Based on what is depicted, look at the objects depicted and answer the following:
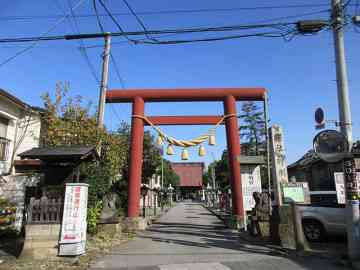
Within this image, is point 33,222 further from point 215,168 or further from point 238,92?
point 215,168

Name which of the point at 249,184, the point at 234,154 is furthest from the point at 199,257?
the point at 234,154

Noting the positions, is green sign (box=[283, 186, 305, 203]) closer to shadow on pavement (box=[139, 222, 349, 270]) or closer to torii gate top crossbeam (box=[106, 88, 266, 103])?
shadow on pavement (box=[139, 222, 349, 270])

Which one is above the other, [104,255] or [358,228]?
[358,228]

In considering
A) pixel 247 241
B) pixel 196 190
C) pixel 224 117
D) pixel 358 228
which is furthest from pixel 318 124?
pixel 196 190

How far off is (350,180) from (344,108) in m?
1.92

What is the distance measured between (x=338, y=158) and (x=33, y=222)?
8179 millimetres

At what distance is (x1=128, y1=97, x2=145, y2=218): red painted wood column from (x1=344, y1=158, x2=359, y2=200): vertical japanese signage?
372 inches

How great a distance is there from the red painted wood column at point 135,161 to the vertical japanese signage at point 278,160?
6.56 meters

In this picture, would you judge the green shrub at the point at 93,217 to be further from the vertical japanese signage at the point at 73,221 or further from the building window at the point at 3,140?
the building window at the point at 3,140

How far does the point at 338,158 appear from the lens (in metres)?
7.78

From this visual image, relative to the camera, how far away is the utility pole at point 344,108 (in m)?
7.08

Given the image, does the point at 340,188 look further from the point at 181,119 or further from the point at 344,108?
the point at 181,119

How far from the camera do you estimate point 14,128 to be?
1278cm

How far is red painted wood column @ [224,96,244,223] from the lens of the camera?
14.1 meters
